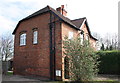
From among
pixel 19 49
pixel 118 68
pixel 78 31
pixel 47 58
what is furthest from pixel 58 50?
pixel 118 68

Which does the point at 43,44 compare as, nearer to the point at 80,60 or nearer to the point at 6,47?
the point at 80,60

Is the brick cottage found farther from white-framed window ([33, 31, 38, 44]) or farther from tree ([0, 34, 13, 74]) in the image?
tree ([0, 34, 13, 74])

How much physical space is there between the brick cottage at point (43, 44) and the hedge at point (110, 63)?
422 cm

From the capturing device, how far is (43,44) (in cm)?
1498

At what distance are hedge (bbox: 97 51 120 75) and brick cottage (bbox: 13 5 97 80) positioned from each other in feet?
13.9

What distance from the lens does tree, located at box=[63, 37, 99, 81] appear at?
10.3 m

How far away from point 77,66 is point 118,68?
9.19 metres

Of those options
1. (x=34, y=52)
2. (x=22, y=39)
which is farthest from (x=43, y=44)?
(x=22, y=39)

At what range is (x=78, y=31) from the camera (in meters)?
17.4

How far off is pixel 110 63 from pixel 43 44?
9.94 m

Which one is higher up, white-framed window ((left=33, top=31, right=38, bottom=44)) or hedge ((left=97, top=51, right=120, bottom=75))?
white-framed window ((left=33, top=31, right=38, bottom=44))

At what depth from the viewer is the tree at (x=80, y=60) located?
10.3 meters

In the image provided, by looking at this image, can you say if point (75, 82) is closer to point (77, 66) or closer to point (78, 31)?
point (77, 66)

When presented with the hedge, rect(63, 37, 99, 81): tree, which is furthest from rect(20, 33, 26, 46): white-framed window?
the hedge
